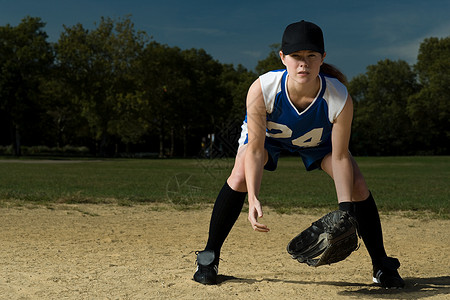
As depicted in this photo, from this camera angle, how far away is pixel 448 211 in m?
8.31

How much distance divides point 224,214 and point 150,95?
46.1 meters

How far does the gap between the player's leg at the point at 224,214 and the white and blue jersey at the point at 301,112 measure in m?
0.33

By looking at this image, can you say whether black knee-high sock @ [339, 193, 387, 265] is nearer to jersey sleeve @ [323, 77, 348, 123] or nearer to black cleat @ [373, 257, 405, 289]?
black cleat @ [373, 257, 405, 289]

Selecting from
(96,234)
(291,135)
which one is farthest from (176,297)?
(96,234)

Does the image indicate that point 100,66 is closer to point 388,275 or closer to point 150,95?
point 150,95

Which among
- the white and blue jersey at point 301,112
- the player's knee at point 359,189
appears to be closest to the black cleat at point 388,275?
the player's knee at point 359,189

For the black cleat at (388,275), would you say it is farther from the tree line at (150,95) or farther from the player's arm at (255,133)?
the tree line at (150,95)

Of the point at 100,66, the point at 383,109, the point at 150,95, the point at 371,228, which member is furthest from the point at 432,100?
the point at 371,228

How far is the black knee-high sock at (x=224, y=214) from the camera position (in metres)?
3.68

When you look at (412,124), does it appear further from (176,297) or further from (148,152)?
(176,297)

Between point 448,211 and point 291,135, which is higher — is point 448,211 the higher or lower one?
the lower one

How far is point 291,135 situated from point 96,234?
303 centimetres

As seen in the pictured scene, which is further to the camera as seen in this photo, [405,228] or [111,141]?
[111,141]

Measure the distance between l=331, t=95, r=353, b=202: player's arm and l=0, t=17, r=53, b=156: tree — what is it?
41.0m
